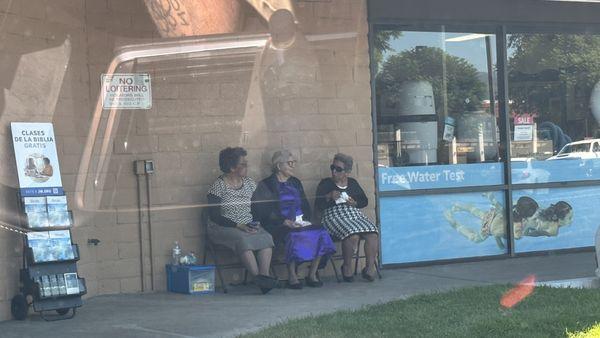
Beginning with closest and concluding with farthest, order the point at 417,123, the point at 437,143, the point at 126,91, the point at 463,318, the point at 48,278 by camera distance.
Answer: the point at 463,318, the point at 48,278, the point at 126,91, the point at 417,123, the point at 437,143

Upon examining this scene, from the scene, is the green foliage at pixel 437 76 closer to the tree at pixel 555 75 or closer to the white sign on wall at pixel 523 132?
the tree at pixel 555 75

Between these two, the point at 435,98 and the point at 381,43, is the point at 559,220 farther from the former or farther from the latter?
the point at 381,43

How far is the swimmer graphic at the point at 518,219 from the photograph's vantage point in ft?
36.5

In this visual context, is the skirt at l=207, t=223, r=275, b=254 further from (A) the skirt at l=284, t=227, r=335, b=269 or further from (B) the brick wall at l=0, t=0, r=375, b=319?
(B) the brick wall at l=0, t=0, r=375, b=319

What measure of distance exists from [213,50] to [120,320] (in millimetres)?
3279

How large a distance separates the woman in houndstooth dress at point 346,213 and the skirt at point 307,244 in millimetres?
302

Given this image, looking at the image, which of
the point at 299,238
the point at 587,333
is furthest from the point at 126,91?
the point at 587,333

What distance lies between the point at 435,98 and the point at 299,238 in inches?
113

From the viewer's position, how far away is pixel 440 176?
11.0 meters

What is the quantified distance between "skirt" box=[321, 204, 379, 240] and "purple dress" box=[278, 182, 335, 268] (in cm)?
19

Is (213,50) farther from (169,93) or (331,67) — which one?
(331,67)

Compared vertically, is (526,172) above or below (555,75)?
below

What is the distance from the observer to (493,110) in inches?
450

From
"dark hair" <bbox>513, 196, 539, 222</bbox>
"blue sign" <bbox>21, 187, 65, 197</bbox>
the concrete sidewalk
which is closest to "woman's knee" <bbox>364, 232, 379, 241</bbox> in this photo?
the concrete sidewalk
